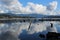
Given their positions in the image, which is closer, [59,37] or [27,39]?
[59,37]

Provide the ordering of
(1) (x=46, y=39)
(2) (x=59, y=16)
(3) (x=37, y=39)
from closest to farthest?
(1) (x=46, y=39) → (3) (x=37, y=39) → (2) (x=59, y=16)

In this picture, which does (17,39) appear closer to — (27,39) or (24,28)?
(27,39)

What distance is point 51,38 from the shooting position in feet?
103

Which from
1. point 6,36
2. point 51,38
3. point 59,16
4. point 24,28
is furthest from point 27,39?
point 59,16

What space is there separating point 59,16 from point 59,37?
51167 millimetres

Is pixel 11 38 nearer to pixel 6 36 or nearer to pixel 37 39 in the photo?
pixel 6 36

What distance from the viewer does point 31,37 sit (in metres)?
38.8

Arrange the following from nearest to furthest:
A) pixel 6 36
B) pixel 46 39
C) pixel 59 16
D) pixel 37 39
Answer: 1. pixel 46 39
2. pixel 37 39
3. pixel 6 36
4. pixel 59 16

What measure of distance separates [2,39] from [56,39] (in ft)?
34.8

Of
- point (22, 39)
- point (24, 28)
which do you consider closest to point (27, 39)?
point (22, 39)

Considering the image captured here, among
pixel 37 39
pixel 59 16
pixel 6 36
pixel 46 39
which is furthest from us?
pixel 59 16

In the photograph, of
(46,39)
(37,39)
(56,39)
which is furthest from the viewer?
(37,39)

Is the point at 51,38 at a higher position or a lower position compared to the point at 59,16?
higher

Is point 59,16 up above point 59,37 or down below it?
below
